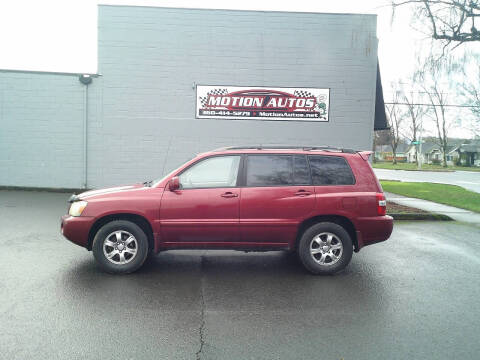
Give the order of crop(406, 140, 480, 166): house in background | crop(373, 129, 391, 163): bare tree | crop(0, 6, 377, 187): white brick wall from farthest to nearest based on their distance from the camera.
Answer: crop(373, 129, 391, 163): bare tree < crop(406, 140, 480, 166): house in background < crop(0, 6, 377, 187): white brick wall

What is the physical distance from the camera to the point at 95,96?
42.8 ft

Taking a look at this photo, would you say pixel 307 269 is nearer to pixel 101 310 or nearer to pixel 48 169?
pixel 101 310

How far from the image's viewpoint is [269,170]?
18.2ft

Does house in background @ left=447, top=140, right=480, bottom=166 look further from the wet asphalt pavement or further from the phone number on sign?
the wet asphalt pavement

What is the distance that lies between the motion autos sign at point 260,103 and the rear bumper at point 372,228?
7956 millimetres

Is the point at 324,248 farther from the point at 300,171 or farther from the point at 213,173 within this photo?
the point at 213,173

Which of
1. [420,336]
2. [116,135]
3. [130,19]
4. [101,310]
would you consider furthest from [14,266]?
[130,19]

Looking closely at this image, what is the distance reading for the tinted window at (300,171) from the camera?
5.51 m

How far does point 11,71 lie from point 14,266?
10.3 metres

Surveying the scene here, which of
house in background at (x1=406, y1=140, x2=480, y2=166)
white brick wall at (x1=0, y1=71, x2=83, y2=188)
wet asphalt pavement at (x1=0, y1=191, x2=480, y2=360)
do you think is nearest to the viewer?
wet asphalt pavement at (x1=0, y1=191, x2=480, y2=360)

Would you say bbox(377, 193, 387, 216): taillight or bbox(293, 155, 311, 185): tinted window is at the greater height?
bbox(293, 155, 311, 185): tinted window

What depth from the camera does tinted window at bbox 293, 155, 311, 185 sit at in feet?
18.1

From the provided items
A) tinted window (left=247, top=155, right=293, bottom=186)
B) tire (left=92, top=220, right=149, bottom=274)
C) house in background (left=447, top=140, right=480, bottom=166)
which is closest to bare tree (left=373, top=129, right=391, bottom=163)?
house in background (left=447, top=140, right=480, bottom=166)

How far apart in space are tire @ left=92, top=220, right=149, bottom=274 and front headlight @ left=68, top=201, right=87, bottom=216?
1.26ft
